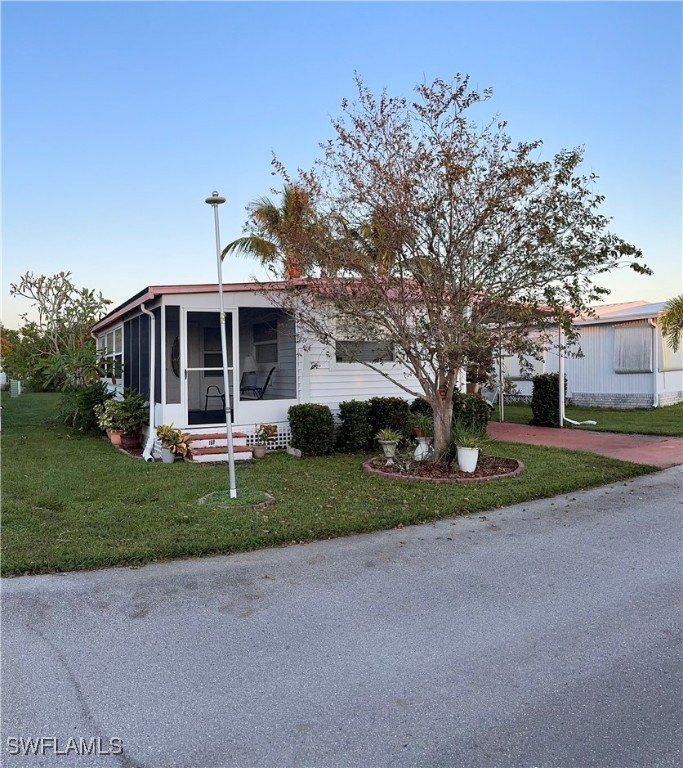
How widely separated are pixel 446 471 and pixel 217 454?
11.6ft

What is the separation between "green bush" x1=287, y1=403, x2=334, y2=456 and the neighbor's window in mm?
10383

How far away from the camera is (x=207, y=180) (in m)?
11.8

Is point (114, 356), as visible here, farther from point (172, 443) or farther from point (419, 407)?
point (419, 407)

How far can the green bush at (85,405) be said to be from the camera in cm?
1302

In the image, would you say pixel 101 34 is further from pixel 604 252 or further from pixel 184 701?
pixel 184 701

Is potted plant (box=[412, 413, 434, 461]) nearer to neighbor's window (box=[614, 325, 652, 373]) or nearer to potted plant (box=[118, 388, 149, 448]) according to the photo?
A: potted plant (box=[118, 388, 149, 448])

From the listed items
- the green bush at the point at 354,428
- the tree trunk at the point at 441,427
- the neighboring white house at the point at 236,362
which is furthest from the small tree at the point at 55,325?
the tree trunk at the point at 441,427

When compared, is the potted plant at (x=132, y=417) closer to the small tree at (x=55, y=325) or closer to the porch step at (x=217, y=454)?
the porch step at (x=217, y=454)

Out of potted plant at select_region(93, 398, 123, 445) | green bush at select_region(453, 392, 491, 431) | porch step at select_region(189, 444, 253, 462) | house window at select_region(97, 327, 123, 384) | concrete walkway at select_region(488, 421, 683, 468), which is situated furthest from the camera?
house window at select_region(97, 327, 123, 384)

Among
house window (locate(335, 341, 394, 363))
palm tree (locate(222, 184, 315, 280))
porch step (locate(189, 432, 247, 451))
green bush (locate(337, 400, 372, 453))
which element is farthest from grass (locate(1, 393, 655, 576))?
palm tree (locate(222, 184, 315, 280))

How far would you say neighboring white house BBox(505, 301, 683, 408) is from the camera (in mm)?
15661

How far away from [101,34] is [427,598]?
928 cm

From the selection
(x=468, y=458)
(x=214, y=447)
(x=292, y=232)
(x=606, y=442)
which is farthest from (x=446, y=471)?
(x=606, y=442)

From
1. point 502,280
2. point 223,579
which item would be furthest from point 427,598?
point 502,280
